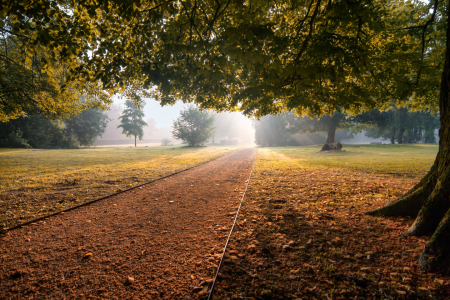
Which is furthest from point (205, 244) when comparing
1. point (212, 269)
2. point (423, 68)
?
point (423, 68)

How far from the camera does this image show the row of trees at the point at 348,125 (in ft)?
101

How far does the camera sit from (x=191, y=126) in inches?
1601

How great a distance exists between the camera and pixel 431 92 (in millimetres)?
8680

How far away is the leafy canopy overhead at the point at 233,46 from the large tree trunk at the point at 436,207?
2.11 m

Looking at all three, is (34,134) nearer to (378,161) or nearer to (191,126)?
(191,126)

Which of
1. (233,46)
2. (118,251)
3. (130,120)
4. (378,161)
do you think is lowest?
(118,251)

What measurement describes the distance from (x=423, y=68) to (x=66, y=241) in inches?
Result: 480

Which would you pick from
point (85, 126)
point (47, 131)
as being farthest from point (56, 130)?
point (85, 126)

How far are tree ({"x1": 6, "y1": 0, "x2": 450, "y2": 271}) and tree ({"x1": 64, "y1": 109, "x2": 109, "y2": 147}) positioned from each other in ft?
144

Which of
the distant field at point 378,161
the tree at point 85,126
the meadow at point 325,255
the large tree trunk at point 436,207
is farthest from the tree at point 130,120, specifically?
the large tree trunk at point 436,207

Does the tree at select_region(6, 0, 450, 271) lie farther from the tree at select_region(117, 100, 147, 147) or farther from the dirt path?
the tree at select_region(117, 100, 147, 147)

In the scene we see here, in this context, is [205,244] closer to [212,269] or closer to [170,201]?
[212,269]

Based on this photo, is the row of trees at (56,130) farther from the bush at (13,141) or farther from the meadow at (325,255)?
the meadow at (325,255)

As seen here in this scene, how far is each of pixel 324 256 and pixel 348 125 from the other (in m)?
34.7
